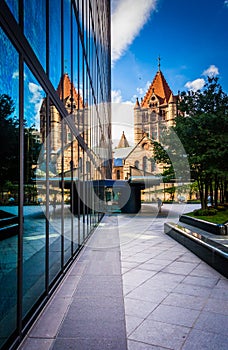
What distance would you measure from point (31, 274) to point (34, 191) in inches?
42.4

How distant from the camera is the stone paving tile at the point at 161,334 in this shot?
10.3 feet

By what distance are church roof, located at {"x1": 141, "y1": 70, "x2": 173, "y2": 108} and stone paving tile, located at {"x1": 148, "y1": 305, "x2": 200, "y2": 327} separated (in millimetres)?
90893

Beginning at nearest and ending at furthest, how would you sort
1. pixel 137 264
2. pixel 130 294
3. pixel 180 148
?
pixel 130 294 < pixel 137 264 < pixel 180 148

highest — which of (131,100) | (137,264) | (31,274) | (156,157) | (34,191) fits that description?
(131,100)

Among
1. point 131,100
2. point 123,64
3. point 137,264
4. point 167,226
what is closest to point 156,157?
point 167,226

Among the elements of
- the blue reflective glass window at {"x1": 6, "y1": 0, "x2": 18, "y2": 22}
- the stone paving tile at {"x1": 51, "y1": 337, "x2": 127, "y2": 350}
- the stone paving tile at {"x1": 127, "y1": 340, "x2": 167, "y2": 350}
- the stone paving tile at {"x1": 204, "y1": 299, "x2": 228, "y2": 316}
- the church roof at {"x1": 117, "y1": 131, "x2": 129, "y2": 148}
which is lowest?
the stone paving tile at {"x1": 204, "y1": 299, "x2": 228, "y2": 316}

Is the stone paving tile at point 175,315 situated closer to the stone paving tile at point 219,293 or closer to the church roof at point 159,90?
the stone paving tile at point 219,293

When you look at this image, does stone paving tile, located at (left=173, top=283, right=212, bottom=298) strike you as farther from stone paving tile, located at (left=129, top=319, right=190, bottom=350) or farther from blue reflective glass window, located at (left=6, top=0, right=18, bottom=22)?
blue reflective glass window, located at (left=6, top=0, right=18, bottom=22)

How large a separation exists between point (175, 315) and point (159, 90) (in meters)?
96.5

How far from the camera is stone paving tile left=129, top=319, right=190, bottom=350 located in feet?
10.3

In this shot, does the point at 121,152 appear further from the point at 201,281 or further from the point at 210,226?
the point at 201,281

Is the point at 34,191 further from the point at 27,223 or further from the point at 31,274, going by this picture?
the point at 31,274

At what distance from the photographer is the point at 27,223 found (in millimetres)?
3293

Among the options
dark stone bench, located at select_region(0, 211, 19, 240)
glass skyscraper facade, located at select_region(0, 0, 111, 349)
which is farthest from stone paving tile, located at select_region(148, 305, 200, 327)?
dark stone bench, located at select_region(0, 211, 19, 240)
